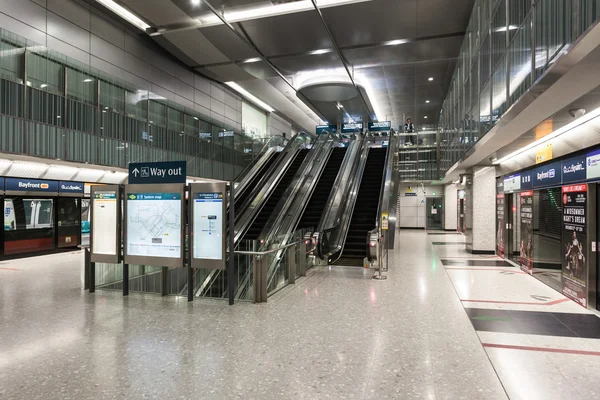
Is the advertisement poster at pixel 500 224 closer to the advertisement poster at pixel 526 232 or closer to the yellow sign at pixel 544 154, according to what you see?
the advertisement poster at pixel 526 232

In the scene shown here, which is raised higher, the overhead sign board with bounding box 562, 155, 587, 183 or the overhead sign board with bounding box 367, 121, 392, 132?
the overhead sign board with bounding box 367, 121, 392, 132

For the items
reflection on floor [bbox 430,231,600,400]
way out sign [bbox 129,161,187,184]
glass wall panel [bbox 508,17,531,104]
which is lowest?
reflection on floor [bbox 430,231,600,400]

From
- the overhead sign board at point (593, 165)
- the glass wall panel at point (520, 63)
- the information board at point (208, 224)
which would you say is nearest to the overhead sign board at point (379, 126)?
the glass wall panel at point (520, 63)

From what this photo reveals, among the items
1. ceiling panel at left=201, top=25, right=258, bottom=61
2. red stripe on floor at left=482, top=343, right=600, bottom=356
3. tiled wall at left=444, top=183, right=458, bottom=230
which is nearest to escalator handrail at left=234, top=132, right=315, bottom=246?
ceiling panel at left=201, top=25, right=258, bottom=61

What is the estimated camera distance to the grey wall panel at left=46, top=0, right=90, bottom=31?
11.3 meters

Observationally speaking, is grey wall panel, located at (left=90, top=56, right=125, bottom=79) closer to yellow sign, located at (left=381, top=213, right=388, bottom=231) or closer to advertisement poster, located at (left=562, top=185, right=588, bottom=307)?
yellow sign, located at (left=381, top=213, right=388, bottom=231)

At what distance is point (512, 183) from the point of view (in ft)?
32.6

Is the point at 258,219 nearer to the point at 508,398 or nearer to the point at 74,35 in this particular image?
the point at 74,35

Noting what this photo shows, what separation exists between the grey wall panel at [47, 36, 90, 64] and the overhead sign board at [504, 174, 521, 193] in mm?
13425

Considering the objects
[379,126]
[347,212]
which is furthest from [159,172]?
[379,126]

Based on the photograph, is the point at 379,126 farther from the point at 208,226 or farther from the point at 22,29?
the point at 208,226

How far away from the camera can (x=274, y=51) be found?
15.4m

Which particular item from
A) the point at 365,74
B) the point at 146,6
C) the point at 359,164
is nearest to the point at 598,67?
the point at 359,164

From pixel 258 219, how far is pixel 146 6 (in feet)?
24.4
